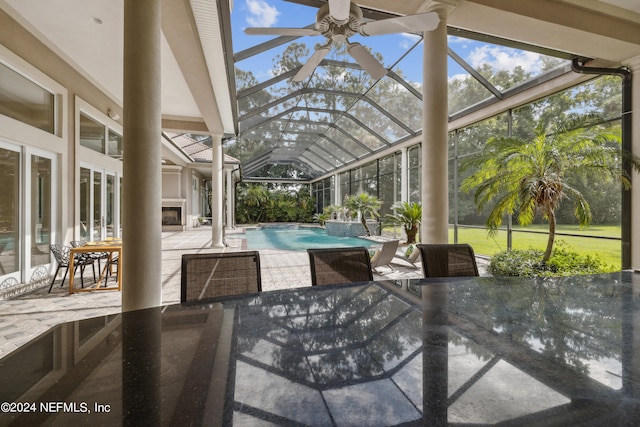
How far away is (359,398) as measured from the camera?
0.81 meters

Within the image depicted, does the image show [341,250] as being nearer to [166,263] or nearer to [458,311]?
[458,311]

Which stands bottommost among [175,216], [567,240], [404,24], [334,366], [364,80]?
[567,240]

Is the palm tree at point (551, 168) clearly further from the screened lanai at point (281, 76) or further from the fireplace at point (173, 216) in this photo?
the fireplace at point (173, 216)

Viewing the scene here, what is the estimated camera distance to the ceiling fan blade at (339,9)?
289 centimetres

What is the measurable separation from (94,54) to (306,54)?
422 cm

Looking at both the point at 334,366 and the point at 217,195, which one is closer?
the point at 334,366

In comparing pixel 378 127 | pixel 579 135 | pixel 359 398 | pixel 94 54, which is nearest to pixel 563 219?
pixel 579 135

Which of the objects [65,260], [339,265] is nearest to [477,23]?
[339,265]

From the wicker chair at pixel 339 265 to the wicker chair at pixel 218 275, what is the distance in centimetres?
46

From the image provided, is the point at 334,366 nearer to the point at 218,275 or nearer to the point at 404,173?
the point at 218,275

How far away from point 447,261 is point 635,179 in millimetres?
A: 5216

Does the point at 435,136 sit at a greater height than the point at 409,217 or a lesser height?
greater

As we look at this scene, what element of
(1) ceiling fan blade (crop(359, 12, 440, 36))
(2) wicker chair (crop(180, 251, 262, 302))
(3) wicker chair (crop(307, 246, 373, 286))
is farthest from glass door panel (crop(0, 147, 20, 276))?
(1) ceiling fan blade (crop(359, 12, 440, 36))

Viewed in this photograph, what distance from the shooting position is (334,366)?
98 cm
